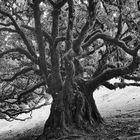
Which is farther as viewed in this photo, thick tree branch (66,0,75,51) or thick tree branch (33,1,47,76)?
thick tree branch (33,1,47,76)

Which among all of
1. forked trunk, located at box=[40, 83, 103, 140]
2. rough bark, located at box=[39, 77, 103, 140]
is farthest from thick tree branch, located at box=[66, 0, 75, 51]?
forked trunk, located at box=[40, 83, 103, 140]

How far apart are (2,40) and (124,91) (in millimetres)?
28287

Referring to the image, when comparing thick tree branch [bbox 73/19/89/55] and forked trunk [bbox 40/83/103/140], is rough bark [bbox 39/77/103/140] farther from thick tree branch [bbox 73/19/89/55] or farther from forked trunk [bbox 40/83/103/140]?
thick tree branch [bbox 73/19/89/55]

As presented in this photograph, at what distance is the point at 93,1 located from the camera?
9.30 m

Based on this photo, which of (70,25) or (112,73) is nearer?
(70,25)

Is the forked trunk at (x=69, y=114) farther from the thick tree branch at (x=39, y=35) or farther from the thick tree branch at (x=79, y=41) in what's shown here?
the thick tree branch at (x=79, y=41)

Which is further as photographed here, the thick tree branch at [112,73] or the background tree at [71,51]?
Result: the thick tree branch at [112,73]

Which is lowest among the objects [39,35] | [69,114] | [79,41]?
[69,114]

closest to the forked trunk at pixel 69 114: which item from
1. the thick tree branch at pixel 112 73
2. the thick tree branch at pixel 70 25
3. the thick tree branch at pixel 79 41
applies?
the thick tree branch at pixel 112 73

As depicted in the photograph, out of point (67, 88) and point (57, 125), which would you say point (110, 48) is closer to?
point (67, 88)

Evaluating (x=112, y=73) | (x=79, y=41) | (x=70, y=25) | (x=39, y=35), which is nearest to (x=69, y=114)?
(x=112, y=73)

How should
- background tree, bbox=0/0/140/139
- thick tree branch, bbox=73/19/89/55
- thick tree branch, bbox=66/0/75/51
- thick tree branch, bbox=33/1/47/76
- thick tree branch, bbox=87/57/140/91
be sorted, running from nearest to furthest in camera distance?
thick tree branch, bbox=66/0/75/51
thick tree branch, bbox=73/19/89/55
background tree, bbox=0/0/140/139
thick tree branch, bbox=33/1/47/76
thick tree branch, bbox=87/57/140/91

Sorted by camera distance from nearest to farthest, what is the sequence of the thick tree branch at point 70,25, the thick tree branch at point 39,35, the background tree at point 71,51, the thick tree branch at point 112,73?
the thick tree branch at point 70,25 < the background tree at point 71,51 < the thick tree branch at point 39,35 < the thick tree branch at point 112,73

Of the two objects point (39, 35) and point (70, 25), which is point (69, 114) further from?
point (70, 25)
